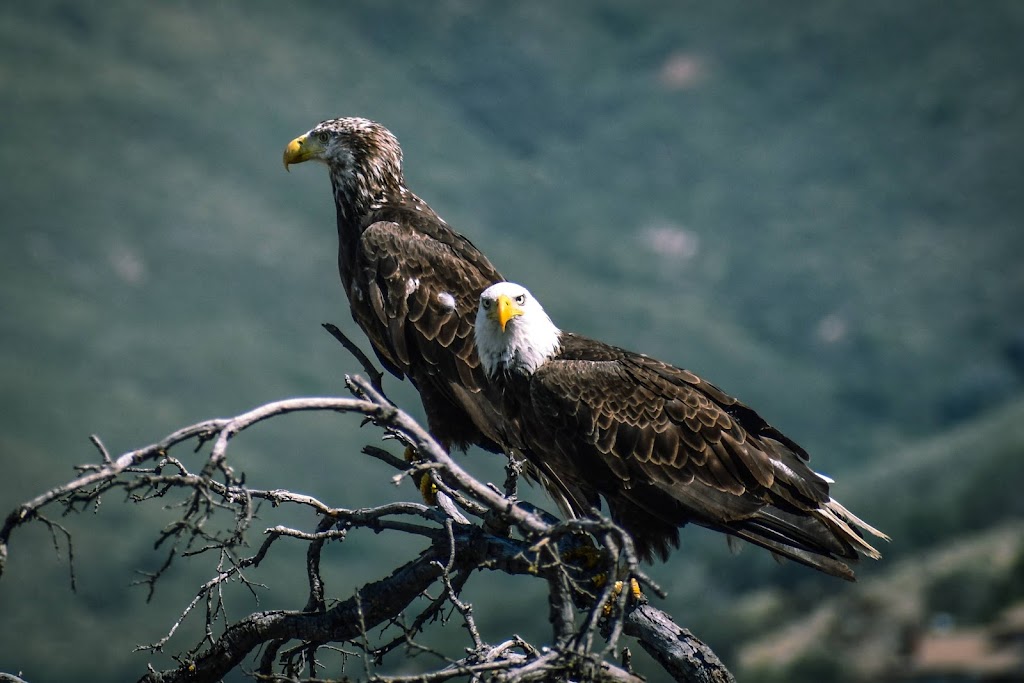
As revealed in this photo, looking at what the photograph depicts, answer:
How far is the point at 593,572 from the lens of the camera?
16.4 feet

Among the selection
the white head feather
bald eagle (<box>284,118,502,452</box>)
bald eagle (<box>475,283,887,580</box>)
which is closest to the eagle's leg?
bald eagle (<box>284,118,502,452</box>)

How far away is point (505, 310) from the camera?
17.6 ft

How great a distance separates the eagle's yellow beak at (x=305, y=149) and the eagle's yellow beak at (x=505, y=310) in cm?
244

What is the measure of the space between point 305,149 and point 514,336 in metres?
2.54

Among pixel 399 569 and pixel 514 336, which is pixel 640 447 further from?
pixel 399 569

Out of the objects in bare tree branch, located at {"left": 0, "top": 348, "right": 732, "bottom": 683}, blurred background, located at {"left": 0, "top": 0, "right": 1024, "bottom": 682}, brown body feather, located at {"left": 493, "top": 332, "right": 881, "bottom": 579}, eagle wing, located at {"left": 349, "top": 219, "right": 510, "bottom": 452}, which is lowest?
bare tree branch, located at {"left": 0, "top": 348, "right": 732, "bottom": 683}

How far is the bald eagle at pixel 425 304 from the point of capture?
630 centimetres

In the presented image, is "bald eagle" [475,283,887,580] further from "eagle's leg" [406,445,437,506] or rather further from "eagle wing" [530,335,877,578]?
"eagle's leg" [406,445,437,506]

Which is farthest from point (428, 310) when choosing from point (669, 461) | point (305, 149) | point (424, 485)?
point (669, 461)

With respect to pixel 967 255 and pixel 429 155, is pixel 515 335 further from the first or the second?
pixel 967 255

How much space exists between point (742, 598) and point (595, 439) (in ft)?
83.3

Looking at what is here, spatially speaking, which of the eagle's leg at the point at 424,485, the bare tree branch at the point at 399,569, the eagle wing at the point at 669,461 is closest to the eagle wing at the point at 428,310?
the eagle's leg at the point at 424,485

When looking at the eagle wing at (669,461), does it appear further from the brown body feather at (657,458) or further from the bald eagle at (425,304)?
the bald eagle at (425,304)

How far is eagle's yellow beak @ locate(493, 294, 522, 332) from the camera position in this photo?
5.35 metres
